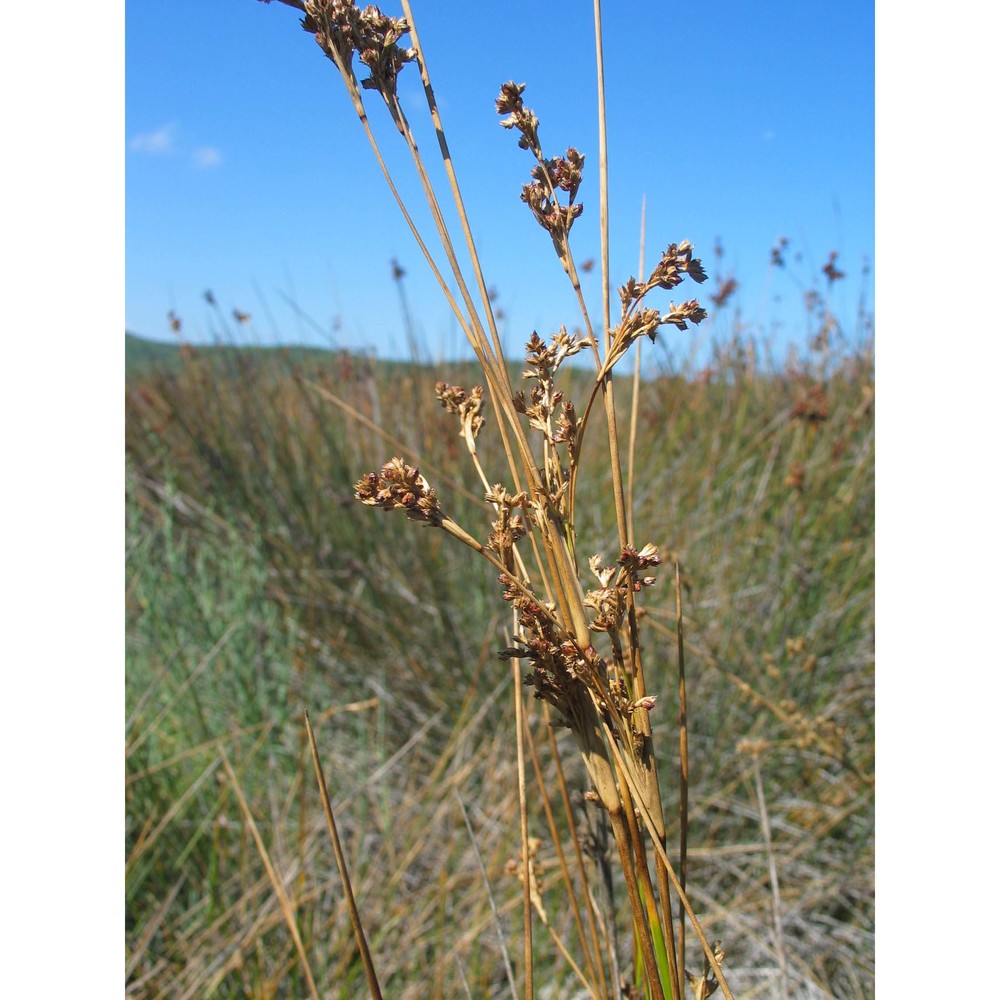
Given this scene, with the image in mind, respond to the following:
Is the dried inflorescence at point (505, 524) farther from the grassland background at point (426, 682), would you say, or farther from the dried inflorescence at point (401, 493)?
the grassland background at point (426, 682)

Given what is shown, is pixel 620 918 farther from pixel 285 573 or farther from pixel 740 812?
pixel 285 573

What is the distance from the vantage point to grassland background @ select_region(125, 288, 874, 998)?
1.25 meters

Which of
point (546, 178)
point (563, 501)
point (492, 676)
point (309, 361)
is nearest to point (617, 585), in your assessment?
point (563, 501)

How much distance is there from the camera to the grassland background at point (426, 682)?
1249 mm

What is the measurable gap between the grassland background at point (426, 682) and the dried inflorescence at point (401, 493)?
0.76 m

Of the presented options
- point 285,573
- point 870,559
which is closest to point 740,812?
point 870,559

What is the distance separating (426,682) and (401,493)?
5.42 ft

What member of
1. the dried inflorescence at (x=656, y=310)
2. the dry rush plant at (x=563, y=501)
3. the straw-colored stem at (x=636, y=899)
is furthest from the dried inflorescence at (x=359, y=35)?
the straw-colored stem at (x=636, y=899)

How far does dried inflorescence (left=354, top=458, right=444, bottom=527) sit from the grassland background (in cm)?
76

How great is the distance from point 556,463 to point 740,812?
4.82 feet

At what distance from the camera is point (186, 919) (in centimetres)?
127

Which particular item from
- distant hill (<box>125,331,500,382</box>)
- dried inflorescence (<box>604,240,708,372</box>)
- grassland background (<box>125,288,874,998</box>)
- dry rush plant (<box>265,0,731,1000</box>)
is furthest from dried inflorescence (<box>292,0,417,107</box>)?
distant hill (<box>125,331,500,382</box>)

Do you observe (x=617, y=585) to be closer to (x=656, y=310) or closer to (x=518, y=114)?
(x=656, y=310)

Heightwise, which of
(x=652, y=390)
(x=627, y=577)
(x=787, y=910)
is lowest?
(x=787, y=910)
